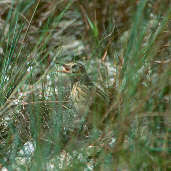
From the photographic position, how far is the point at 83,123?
6.47ft

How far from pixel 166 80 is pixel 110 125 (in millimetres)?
249

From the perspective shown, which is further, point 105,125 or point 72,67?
point 72,67

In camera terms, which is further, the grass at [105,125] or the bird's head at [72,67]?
the bird's head at [72,67]

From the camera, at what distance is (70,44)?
377cm

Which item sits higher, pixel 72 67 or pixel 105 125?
pixel 105 125

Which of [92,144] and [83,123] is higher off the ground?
[92,144]

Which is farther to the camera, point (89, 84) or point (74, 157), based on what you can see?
point (89, 84)

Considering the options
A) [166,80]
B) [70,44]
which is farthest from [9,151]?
[70,44]

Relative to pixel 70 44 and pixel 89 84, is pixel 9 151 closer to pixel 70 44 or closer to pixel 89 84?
pixel 89 84

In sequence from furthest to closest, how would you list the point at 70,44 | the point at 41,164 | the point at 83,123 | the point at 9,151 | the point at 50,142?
the point at 70,44 < the point at 83,123 < the point at 9,151 < the point at 50,142 < the point at 41,164

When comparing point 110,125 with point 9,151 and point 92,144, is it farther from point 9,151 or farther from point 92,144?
point 9,151

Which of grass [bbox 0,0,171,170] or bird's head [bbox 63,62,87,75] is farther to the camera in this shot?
bird's head [bbox 63,62,87,75]

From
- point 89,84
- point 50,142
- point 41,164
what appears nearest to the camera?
point 41,164

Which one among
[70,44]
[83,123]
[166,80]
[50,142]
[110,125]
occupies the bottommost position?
[70,44]
